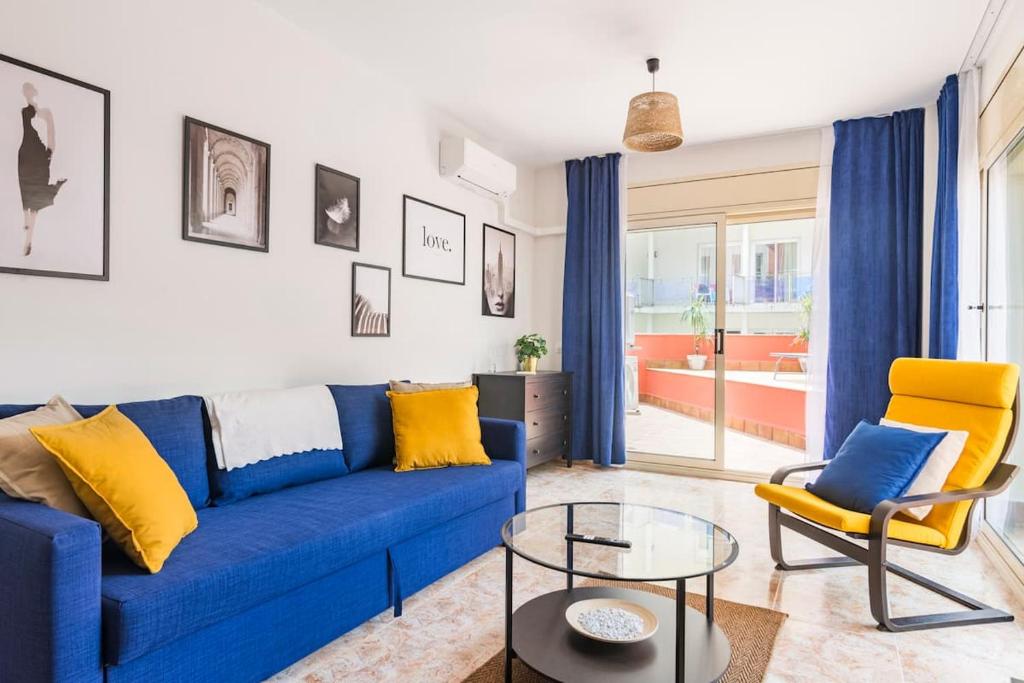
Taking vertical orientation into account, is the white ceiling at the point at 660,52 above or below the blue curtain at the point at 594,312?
above

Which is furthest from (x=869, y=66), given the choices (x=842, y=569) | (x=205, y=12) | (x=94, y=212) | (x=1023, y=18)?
(x=94, y=212)

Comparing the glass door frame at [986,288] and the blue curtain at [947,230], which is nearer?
the glass door frame at [986,288]

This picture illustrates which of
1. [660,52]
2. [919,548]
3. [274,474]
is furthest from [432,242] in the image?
[919,548]

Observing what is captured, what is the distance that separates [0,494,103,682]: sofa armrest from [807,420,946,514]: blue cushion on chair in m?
2.67

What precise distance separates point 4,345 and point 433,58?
252 cm

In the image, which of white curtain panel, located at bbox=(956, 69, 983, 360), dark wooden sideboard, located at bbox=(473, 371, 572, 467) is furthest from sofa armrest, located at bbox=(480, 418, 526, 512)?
white curtain panel, located at bbox=(956, 69, 983, 360)

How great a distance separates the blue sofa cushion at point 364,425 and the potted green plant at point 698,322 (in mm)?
2917

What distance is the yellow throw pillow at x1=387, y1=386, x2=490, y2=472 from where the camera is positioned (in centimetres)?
297

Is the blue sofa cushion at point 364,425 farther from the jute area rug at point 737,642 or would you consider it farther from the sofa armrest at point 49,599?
the sofa armrest at point 49,599

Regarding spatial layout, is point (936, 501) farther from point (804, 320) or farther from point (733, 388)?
point (804, 320)

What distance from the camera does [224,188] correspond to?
8.94 ft

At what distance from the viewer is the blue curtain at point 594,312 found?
505cm

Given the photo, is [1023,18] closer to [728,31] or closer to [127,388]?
[728,31]

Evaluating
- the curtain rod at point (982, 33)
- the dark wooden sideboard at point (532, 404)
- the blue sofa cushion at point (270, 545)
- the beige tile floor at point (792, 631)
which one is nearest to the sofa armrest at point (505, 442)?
the blue sofa cushion at point (270, 545)
